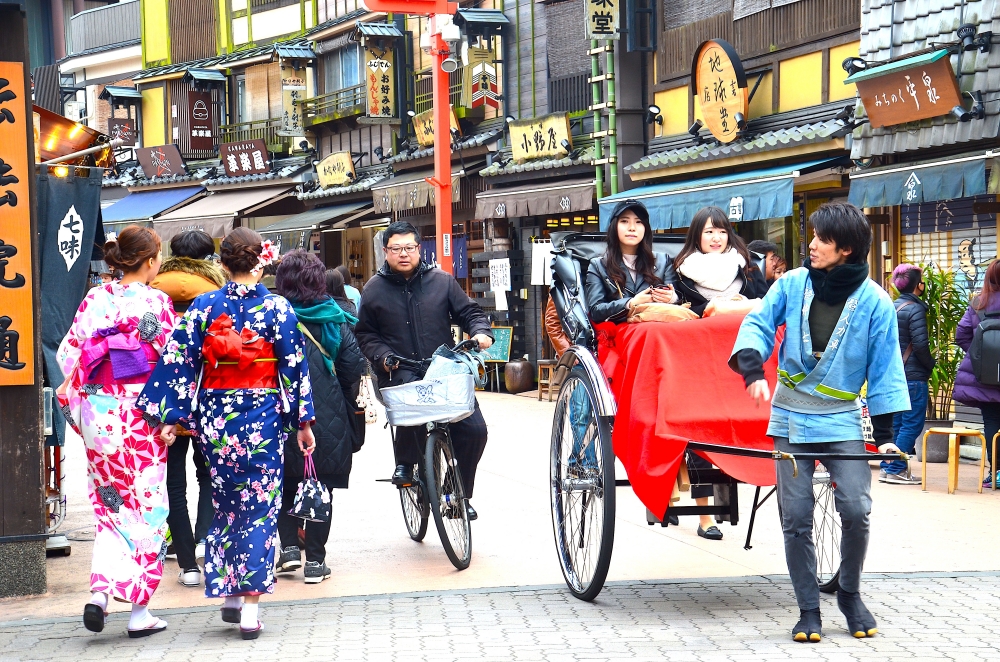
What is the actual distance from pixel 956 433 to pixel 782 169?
18.4 ft

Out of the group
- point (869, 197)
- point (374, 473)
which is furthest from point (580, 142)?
point (374, 473)

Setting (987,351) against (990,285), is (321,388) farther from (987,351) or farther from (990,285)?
(990,285)

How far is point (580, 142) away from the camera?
19484 mm

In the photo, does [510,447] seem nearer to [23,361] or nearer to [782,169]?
[782,169]

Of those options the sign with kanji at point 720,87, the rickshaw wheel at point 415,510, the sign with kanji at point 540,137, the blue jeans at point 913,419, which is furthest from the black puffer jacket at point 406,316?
the sign with kanji at point 540,137

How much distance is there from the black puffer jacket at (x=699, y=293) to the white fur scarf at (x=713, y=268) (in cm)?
5

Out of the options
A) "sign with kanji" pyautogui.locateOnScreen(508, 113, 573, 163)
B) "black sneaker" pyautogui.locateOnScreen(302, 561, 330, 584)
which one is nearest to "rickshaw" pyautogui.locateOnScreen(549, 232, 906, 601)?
"black sneaker" pyautogui.locateOnScreen(302, 561, 330, 584)

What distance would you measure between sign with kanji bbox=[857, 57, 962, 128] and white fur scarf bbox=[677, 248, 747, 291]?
21.6ft

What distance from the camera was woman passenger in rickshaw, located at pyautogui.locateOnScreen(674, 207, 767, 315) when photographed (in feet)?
20.9

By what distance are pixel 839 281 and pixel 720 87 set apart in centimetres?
1131

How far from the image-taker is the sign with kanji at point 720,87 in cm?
1567

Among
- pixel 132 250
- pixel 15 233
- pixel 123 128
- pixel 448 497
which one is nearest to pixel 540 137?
pixel 448 497

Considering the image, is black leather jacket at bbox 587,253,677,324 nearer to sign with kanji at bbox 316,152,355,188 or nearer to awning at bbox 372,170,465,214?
awning at bbox 372,170,465,214

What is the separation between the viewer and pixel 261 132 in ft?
102
